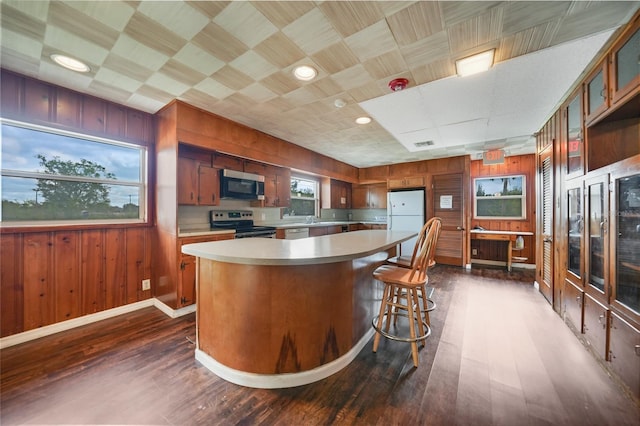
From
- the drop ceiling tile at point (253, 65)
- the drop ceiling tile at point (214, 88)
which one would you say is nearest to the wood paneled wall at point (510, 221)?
the drop ceiling tile at point (253, 65)

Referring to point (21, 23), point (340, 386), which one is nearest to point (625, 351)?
point (340, 386)

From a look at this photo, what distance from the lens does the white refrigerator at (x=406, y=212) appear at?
18.2ft

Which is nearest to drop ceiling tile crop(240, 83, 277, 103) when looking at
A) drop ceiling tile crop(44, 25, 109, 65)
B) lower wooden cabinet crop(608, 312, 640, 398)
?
drop ceiling tile crop(44, 25, 109, 65)

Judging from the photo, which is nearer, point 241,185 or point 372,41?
point 372,41

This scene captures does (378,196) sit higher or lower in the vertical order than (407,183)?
lower

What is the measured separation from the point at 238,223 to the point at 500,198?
5756 millimetres

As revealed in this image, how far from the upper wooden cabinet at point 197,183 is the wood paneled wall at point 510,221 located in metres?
5.34

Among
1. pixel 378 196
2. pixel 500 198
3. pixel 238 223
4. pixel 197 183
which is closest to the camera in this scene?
pixel 197 183

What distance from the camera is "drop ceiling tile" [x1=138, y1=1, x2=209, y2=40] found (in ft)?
4.91

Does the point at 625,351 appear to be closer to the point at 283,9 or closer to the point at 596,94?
the point at 596,94

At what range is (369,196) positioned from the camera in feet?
22.3

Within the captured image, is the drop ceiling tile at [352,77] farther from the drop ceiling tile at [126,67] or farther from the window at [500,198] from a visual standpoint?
the window at [500,198]

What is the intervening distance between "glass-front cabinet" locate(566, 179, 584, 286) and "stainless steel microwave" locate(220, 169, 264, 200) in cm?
391

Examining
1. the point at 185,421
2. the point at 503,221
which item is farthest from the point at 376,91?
the point at 503,221
